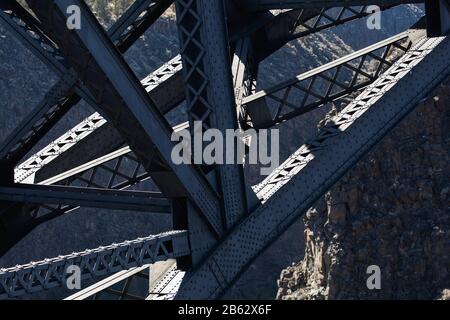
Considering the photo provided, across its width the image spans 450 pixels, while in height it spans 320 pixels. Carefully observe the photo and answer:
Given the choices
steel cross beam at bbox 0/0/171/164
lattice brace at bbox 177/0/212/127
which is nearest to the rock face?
steel cross beam at bbox 0/0/171/164

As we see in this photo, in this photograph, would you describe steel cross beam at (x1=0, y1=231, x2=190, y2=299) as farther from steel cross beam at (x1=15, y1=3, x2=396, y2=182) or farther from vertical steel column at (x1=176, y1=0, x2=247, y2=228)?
steel cross beam at (x1=15, y1=3, x2=396, y2=182)

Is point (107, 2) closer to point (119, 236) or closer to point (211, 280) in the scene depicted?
point (119, 236)

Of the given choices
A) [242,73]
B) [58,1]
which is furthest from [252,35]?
[58,1]

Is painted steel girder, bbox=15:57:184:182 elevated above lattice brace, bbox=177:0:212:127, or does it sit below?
below

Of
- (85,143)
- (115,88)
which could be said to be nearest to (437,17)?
(85,143)

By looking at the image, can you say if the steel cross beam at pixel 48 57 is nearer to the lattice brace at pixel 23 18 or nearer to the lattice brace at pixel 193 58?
the lattice brace at pixel 23 18

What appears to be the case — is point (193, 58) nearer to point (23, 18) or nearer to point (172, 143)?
point (172, 143)
